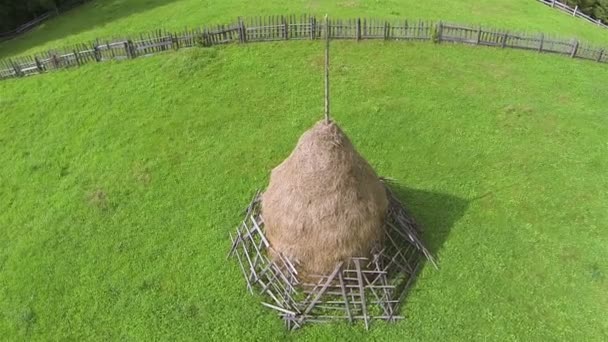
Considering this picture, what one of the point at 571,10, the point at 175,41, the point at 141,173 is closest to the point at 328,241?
the point at 141,173

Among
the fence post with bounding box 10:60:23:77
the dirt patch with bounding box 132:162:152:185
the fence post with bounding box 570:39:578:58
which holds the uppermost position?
the fence post with bounding box 10:60:23:77

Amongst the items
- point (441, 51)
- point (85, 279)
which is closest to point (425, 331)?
point (85, 279)

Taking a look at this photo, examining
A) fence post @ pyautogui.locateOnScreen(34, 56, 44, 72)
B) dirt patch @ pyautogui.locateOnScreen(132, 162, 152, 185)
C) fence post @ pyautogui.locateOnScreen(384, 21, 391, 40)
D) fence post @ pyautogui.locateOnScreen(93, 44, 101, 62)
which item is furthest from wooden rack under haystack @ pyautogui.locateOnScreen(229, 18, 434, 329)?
fence post @ pyautogui.locateOnScreen(34, 56, 44, 72)

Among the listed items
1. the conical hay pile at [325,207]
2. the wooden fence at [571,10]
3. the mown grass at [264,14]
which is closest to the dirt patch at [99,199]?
the conical hay pile at [325,207]

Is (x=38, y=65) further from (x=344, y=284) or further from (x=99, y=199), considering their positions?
(x=344, y=284)

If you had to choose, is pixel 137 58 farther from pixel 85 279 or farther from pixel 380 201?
pixel 380 201

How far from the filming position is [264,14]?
118ft

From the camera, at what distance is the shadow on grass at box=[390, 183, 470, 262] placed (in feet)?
60.8

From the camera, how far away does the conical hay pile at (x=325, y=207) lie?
1567 centimetres

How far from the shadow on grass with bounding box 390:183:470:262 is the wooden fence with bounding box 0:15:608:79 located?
547 inches

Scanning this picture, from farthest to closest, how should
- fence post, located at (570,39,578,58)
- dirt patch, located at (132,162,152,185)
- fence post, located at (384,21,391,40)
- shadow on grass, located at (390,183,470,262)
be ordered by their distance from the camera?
fence post, located at (384,21,391,40), fence post, located at (570,39,578,58), dirt patch, located at (132,162,152,185), shadow on grass, located at (390,183,470,262)

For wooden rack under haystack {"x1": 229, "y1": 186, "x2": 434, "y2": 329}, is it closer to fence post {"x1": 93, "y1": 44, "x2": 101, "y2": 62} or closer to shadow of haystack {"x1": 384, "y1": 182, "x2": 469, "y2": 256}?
shadow of haystack {"x1": 384, "y1": 182, "x2": 469, "y2": 256}

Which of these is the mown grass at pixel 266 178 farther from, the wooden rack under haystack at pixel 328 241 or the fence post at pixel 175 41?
the fence post at pixel 175 41

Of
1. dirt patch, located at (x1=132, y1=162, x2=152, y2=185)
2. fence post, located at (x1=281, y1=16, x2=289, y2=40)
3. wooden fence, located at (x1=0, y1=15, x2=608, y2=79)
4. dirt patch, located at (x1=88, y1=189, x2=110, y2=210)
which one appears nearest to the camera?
dirt patch, located at (x1=88, y1=189, x2=110, y2=210)
